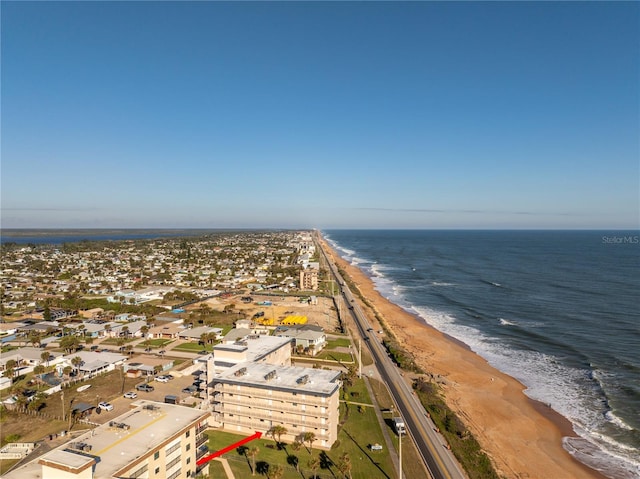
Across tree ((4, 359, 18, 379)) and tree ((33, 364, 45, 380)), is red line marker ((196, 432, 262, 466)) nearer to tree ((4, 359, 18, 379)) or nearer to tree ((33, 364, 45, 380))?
tree ((33, 364, 45, 380))

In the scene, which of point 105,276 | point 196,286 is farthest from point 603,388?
point 105,276

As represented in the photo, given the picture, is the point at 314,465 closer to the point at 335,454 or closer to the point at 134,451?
the point at 335,454

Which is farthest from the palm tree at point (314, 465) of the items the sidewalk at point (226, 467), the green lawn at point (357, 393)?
the green lawn at point (357, 393)

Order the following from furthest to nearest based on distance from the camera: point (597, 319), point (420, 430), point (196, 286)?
1. point (196, 286)
2. point (597, 319)
3. point (420, 430)

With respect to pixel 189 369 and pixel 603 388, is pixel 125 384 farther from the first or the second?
pixel 603 388

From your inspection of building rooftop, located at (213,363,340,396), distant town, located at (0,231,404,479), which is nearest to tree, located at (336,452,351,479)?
A: distant town, located at (0,231,404,479)

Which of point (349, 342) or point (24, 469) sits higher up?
point (24, 469)
